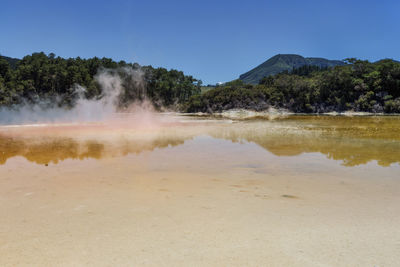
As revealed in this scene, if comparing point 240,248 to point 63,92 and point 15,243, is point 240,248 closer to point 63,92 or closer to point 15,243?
point 15,243

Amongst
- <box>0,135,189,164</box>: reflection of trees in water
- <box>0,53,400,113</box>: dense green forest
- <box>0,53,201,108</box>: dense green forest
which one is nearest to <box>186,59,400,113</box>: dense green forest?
<box>0,53,400,113</box>: dense green forest

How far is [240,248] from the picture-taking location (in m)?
2.67

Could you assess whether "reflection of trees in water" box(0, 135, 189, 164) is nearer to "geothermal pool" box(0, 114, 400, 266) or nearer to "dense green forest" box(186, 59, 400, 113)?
"geothermal pool" box(0, 114, 400, 266)

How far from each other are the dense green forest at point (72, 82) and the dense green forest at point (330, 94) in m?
17.1

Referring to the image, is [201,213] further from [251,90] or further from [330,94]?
[251,90]

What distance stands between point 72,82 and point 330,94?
176 feet

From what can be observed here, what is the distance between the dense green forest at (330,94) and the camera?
152ft

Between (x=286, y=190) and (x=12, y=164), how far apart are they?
6.54 meters

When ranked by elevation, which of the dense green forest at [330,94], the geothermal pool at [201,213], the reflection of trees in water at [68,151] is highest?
the dense green forest at [330,94]

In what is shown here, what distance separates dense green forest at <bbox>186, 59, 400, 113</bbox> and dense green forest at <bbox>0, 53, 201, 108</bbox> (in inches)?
674

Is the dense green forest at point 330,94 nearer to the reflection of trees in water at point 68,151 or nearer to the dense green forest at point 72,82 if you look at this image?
the dense green forest at point 72,82

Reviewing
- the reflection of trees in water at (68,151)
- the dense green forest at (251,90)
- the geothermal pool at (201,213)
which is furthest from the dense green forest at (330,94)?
the geothermal pool at (201,213)

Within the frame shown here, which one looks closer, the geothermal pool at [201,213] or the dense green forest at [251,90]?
the geothermal pool at [201,213]

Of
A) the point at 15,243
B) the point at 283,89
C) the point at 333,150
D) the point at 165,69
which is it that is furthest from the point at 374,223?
the point at 165,69
